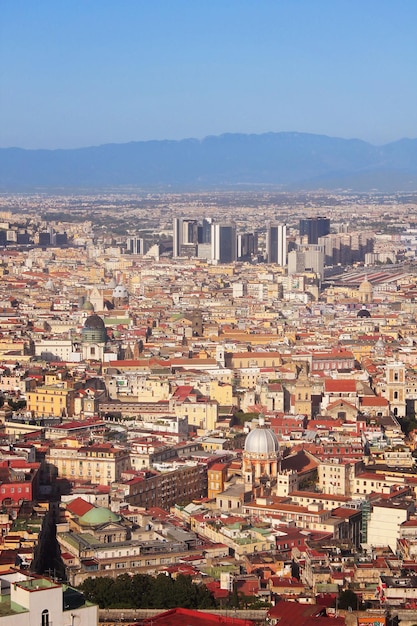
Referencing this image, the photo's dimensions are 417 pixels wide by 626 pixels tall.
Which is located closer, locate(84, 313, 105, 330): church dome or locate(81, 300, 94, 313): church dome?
locate(84, 313, 105, 330): church dome

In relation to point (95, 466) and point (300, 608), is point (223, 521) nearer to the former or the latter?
point (95, 466)

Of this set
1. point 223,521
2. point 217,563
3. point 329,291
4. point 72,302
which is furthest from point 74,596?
point 329,291

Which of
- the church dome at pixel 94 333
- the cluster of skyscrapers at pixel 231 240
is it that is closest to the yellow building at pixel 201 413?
the church dome at pixel 94 333

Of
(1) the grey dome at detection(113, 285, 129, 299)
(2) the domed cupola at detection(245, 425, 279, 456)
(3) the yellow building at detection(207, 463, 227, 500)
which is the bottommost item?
(1) the grey dome at detection(113, 285, 129, 299)

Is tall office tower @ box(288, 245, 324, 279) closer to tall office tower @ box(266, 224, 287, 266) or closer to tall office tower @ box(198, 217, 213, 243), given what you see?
tall office tower @ box(266, 224, 287, 266)

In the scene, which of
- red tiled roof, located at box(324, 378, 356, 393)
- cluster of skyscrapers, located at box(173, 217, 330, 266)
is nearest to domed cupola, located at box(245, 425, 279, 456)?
red tiled roof, located at box(324, 378, 356, 393)

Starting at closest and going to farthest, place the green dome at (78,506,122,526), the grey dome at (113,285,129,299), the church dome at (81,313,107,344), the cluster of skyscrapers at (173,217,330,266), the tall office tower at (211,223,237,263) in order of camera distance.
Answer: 1. the green dome at (78,506,122,526)
2. the church dome at (81,313,107,344)
3. the grey dome at (113,285,129,299)
4. the cluster of skyscrapers at (173,217,330,266)
5. the tall office tower at (211,223,237,263)
